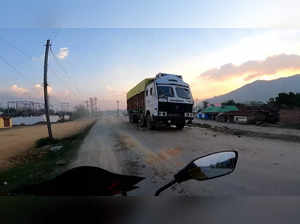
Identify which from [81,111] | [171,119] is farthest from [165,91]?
[81,111]

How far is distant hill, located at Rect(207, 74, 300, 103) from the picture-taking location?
96188 mm

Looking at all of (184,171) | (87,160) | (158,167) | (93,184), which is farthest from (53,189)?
(87,160)

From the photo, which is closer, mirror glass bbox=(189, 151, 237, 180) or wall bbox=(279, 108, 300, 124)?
mirror glass bbox=(189, 151, 237, 180)

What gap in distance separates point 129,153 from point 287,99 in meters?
46.8

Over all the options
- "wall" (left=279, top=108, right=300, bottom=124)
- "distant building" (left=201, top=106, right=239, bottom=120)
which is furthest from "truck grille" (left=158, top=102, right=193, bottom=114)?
"distant building" (left=201, top=106, right=239, bottom=120)

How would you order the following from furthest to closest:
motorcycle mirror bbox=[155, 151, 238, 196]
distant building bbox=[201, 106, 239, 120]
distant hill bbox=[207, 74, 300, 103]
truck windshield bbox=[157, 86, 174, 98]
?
1. distant hill bbox=[207, 74, 300, 103]
2. distant building bbox=[201, 106, 239, 120]
3. truck windshield bbox=[157, 86, 174, 98]
4. motorcycle mirror bbox=[155, 151, 238, 196]

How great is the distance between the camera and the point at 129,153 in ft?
16.2

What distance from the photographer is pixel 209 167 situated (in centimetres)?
144

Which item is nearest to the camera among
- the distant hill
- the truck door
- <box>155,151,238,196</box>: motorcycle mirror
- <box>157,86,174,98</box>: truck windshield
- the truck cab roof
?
<box>155,151,238,196</box>: motorcycle mirror

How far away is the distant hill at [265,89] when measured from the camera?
96188 millimetres

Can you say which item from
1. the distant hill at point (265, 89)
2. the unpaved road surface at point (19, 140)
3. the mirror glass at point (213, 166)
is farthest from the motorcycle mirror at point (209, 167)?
the distant hill at point (265, 89)

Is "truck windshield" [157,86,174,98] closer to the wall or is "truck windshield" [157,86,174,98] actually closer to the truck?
the truck

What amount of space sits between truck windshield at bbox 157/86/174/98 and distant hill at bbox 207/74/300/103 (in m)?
89.8

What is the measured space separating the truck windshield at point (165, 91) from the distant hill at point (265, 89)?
89.8m
